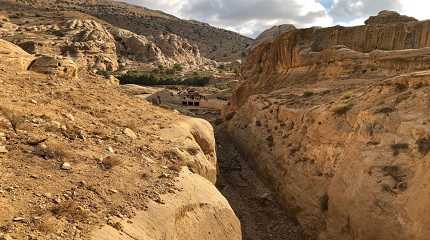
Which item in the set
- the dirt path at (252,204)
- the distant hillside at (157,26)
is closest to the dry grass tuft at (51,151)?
the dirt path at (252,204)

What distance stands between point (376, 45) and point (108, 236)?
2002cm

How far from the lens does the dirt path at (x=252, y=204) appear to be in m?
16.3

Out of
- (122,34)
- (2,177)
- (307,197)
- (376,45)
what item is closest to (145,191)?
(2,177)

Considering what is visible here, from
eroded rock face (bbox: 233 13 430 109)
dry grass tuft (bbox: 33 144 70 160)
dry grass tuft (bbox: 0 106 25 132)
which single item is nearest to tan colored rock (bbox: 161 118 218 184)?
dry grass tuft (bbox: 33 144 70 160)

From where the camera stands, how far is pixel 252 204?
1834 cm

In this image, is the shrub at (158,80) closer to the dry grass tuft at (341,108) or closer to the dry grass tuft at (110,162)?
the dry grass tuft at (341,108)

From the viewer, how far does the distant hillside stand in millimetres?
113812

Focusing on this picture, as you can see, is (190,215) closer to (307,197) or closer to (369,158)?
(369,158)

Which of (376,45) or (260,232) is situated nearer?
(260,232)

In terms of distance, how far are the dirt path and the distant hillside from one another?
92.7m

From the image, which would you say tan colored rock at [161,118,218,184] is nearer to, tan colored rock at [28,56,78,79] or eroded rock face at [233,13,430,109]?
tan colored rock at [28,56,78,79]

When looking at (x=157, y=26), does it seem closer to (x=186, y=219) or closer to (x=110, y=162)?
(x=110, y=162)

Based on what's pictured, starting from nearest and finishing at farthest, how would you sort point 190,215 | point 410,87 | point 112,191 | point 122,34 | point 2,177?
point 2,177
point 112,191
point 190,215
point 410,87
point 122,34

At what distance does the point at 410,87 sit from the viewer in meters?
14.9
